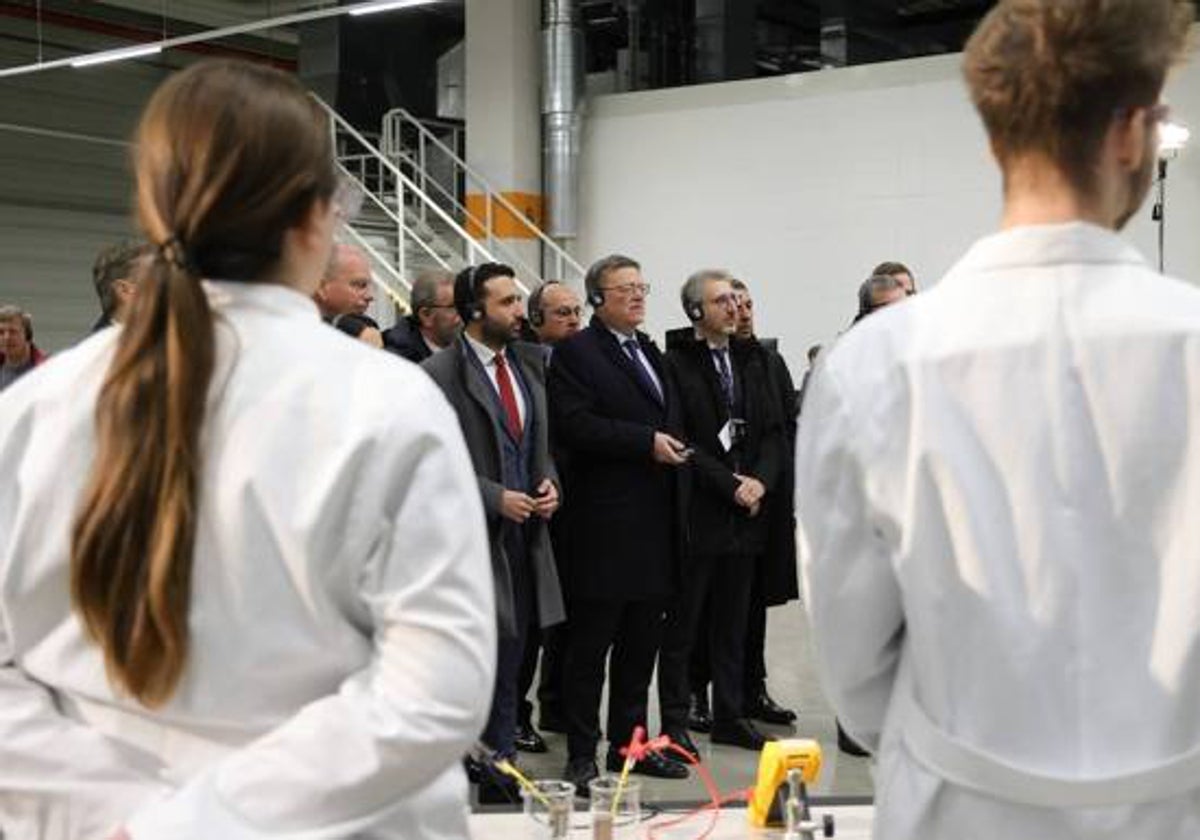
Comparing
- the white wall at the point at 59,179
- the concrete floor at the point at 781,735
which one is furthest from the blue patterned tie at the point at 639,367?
the white wall at the point at 59,179

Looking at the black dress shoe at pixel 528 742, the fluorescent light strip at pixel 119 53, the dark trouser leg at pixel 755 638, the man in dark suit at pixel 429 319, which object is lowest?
the black dress shoe at pixel 528 742

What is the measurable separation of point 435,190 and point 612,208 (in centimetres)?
157

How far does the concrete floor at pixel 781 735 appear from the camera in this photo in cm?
406

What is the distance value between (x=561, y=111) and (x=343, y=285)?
6662mm

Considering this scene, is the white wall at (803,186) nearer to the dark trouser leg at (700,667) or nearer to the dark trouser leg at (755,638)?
the dark trouser leg at (755,638)

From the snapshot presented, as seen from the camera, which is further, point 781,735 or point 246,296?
point 781,735

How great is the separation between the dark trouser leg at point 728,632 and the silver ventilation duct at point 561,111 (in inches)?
249

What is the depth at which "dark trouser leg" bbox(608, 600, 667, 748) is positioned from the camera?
4227mm

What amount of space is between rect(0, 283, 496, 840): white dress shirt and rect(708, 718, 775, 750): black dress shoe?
→ 3.46 metres

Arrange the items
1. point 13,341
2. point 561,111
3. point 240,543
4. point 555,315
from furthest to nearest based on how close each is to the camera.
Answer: point 561,111 < point 13,341 < point 555,315 < point 240,543

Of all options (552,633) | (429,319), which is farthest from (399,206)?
(552,633)

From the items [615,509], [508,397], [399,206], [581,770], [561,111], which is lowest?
[581,770]

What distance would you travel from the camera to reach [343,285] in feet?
13.4

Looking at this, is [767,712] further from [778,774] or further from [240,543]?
[240,543]
